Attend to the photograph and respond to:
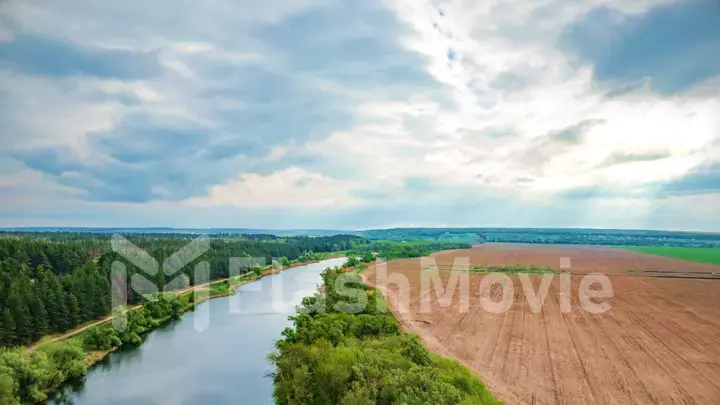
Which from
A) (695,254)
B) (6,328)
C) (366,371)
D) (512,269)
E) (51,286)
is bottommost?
(695,254)

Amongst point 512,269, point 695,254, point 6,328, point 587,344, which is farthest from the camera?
point 695,254

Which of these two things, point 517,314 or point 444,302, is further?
point 444,302

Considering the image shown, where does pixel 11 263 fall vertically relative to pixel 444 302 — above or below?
above

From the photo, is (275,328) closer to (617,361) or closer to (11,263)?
(617,361)

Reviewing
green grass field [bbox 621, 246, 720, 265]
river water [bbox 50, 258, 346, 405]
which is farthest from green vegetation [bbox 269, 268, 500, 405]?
green grass field [bbox 621, 246, 720, 265]

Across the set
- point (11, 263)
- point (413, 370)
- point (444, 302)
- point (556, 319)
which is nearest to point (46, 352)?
point (413, 370)

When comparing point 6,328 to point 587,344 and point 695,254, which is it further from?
point 695,254

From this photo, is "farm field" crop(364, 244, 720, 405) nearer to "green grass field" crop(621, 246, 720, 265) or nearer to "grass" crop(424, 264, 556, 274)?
"grass" crop(424, 264, 556, 274)

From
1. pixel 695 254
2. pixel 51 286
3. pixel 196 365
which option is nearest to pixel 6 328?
pixel 51 286
